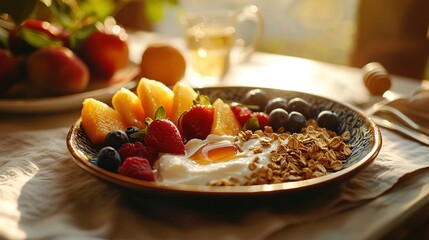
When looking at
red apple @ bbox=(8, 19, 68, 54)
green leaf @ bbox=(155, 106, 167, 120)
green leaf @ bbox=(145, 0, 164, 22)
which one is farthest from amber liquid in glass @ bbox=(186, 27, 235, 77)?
green leaf @ bbox=(155, 106, 167, 120)

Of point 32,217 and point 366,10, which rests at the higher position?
point 366,10

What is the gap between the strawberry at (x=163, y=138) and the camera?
2.66 ft

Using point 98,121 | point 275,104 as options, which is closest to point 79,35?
point 98,121

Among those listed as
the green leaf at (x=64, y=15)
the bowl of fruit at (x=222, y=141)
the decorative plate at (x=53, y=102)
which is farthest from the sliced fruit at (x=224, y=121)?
the green leaf at (x=64, y=15)

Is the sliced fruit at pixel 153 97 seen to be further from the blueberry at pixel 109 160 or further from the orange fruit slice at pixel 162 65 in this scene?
the orange fruit slice at pixel 162 65

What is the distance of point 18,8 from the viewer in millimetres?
1025

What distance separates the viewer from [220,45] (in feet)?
4.77

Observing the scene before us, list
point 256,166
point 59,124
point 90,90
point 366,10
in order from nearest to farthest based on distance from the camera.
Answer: point 256,166
point 59,124
point 90,90
point 366,10

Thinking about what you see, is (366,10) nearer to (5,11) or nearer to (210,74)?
(210,74)

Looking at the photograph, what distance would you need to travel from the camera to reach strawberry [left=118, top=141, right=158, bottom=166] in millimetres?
798

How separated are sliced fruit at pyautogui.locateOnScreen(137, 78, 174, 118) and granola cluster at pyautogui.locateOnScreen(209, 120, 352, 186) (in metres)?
0.17

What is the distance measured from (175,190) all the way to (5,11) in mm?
635

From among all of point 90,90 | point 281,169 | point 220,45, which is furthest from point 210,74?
point 281,169

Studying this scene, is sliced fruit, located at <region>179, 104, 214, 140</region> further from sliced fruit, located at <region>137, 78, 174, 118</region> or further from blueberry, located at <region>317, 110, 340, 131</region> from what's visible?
blueberry, located at <region>317, 110, 340, 131</region>
